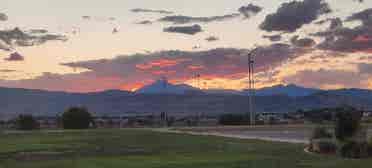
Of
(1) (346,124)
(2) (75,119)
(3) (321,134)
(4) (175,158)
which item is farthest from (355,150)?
(2) (75,119)

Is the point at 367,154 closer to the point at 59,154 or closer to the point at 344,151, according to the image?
the point at 344,151

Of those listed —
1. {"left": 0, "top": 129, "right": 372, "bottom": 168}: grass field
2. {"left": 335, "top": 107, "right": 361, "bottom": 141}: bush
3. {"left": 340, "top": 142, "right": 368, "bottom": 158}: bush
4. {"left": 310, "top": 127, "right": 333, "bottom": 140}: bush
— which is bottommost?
{"left": 0, "top": 129, "right": 372, "bottom": 168}: grass field

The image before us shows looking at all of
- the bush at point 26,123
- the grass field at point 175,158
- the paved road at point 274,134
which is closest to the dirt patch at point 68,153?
the grass field at point 175,158

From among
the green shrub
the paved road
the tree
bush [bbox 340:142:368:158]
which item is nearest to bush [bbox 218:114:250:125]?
the tree

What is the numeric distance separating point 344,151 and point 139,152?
11.2 metres

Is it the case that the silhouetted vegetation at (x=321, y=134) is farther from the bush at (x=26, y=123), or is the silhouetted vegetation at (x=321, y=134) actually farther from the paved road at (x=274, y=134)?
the bush at (x=26, y=123)

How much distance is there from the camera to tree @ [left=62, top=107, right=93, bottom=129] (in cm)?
9738

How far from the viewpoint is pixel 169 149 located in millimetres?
40625

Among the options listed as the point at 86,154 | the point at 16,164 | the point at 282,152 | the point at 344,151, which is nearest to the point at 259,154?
the point at 282,152

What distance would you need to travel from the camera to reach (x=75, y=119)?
3863 inches

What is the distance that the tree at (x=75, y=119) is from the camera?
319ft

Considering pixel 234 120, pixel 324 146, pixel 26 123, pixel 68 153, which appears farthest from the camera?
pixel 234 120

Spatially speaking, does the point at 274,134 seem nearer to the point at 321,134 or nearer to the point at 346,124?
the point at 321,134

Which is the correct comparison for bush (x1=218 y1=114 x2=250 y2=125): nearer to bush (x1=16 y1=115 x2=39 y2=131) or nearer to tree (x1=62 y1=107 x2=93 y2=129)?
tree (x1=62 y1=107 x2=93 y2=129)
